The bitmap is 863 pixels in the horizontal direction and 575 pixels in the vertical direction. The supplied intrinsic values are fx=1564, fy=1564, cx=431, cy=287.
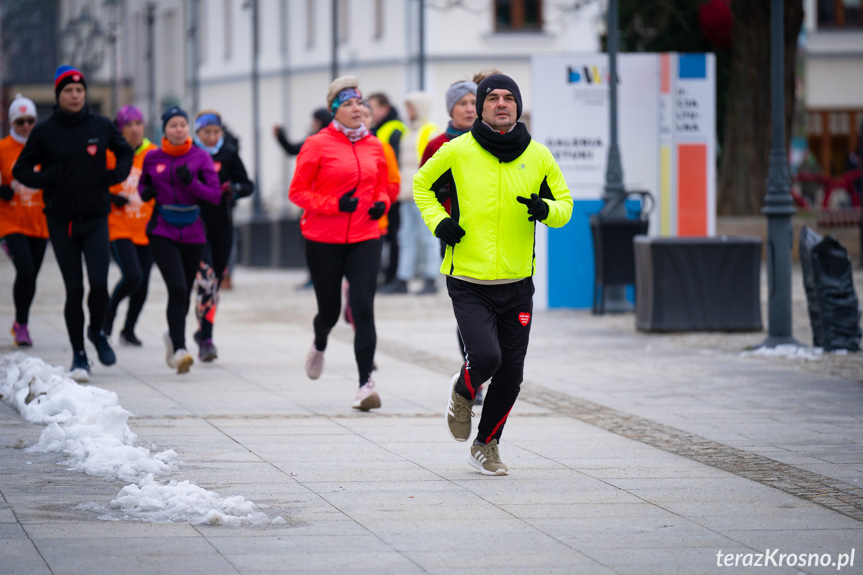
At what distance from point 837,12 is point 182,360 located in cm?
3695

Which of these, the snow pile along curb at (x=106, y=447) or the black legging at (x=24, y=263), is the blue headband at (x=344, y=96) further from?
the black legging at (x=24, y=263)

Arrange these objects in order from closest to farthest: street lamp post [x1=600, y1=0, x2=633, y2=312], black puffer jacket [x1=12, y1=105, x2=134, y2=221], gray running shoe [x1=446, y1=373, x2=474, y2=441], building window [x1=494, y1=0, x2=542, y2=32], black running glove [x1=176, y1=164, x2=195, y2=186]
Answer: gray running shoe [x1=446, y1=373, x2=474, y2=441] → black puffer jacket [x1=12, y1=105, x2=134, y2=221] → black running glove [x1=176, y1=164, x2=195, y2=186] → street lamp post [x1=600, y1=0, x2=633, y2=312] → building window [x1=494, y1=0, x2=542, y2=32]

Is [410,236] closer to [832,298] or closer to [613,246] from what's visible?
[613,246]

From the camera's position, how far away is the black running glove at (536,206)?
6.78 meters

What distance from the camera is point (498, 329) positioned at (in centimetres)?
705

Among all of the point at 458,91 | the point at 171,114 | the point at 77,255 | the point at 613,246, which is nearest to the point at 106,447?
the point at 458,91

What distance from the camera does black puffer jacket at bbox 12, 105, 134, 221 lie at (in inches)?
395

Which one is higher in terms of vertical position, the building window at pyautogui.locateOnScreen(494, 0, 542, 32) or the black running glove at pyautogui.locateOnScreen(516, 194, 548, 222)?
the building window at pyautogui.locateOnScreen(494, 0, 542, 32)

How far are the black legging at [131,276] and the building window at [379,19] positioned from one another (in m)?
30.6

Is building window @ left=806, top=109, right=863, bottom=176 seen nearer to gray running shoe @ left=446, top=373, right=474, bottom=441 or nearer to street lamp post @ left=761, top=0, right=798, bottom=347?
street lamp post @ left=761, top=0, right=798, bottom=347

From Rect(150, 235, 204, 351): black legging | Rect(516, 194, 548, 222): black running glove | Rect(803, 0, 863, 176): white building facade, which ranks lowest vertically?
Rect(150, 235, 204, 351): black legging

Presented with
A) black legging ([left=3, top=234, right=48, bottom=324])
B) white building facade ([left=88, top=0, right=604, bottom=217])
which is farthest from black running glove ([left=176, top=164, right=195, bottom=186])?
white building facade ([left=88, top=0, right=604, bottom=217])

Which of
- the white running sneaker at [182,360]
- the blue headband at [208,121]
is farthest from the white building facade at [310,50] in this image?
the white running sneaker at [182,360]

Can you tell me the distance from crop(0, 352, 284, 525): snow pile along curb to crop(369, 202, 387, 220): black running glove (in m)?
1.82
